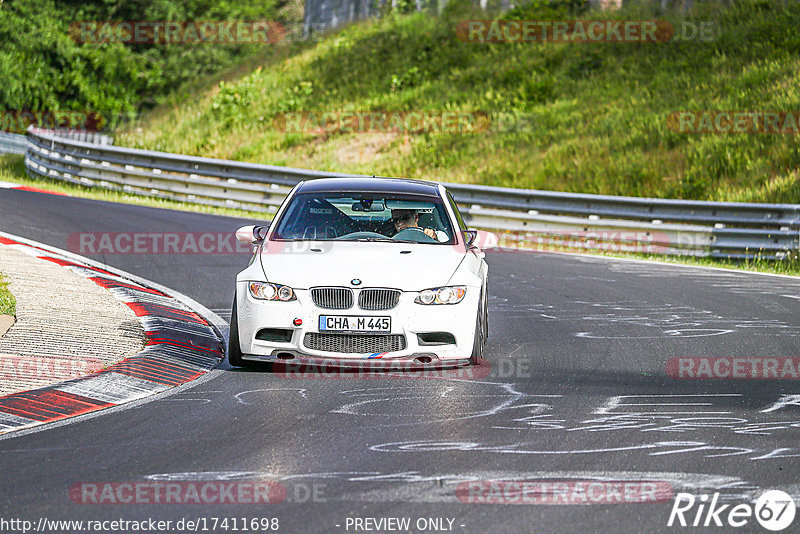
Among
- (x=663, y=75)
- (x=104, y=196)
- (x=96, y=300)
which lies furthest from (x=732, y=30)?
(x=96, y=300)

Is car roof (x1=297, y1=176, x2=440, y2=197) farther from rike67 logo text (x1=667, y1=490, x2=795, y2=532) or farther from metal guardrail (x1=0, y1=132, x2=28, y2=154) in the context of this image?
metal guardrail (x1=0, y1=132, x2=28, y2=154)

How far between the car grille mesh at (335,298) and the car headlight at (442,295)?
515mm

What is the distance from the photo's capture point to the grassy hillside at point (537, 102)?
25609 millimetres

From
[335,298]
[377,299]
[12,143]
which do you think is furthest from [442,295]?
[12,143]

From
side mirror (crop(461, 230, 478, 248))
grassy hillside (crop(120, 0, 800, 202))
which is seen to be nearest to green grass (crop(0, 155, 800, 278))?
grassy hillside (crop(120, 0, 800, 202))

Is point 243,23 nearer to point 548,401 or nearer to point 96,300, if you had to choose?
point 96,300

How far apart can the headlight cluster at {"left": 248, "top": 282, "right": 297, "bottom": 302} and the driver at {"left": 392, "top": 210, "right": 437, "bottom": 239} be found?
158cm

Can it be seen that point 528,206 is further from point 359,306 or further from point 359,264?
point 359,306

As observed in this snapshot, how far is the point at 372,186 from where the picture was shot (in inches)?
389

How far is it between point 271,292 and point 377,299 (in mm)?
813

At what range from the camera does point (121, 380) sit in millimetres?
7891

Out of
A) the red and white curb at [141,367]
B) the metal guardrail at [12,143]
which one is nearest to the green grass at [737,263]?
the red and white curb at [141,367]

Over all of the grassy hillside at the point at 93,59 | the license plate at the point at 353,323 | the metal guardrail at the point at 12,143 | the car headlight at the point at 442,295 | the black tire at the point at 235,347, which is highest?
the grassy hillside at the point at 93,59

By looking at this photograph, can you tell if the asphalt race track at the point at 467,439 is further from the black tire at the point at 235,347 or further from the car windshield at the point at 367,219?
the car windshield at the point at 367,219
